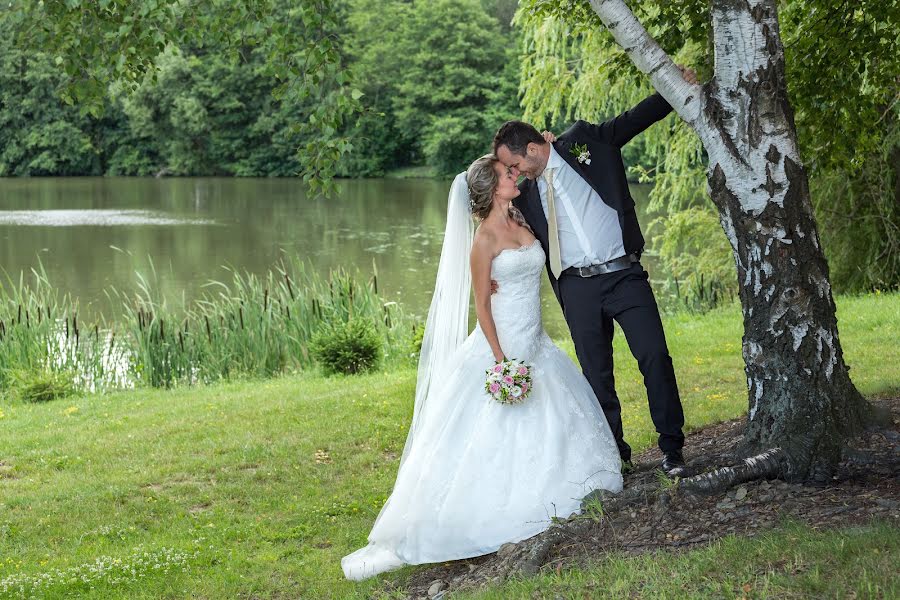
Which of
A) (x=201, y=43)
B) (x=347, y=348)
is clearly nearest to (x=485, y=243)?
(x=201, y=43)

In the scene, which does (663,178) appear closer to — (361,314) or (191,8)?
(361,314)

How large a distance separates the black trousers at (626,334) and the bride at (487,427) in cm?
13

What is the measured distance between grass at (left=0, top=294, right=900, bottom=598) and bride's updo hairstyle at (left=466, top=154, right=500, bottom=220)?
1.79 meters

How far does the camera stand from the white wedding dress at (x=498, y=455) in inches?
174

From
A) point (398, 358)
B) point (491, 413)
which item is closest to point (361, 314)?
point (398, 358)

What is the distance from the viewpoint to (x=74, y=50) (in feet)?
20.6

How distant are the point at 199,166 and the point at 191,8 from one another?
56.5 metres

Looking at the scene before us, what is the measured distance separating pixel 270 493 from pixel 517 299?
2.22 metres

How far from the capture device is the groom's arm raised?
4625 millimetres

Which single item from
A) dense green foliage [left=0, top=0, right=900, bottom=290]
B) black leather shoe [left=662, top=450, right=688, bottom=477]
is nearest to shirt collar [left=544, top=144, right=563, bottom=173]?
dense green foliage [left=0, top=0, right=900, bottom=290]

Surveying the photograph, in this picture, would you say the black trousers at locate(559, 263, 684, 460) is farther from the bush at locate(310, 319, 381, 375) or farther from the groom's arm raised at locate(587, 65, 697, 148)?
the bush at locate(310, 319, 381, 375)

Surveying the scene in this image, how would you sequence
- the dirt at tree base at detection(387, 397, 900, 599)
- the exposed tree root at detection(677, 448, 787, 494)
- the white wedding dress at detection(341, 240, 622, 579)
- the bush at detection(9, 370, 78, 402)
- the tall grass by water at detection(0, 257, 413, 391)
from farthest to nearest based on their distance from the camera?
the tall grass by water at detection(0, 257, 413, 391)
the bush at detection(9, 370, 78, 402)
the white wedding dress at detection(341, 240, 622, 579)
the exposed tree root at detection(677, 448, 787, 494)
the dirt at tree base at detection(387, 397, 900, 599)

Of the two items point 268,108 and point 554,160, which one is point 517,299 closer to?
point 554,160

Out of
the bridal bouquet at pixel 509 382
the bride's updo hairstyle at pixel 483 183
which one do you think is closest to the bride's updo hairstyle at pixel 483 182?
the bride's updo hairstyle at pixel 483 183
